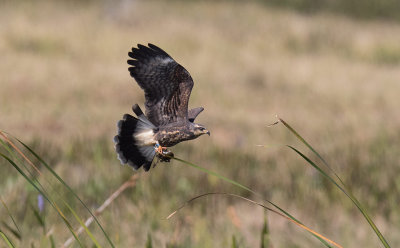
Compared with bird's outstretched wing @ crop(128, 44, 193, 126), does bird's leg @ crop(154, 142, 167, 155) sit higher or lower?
lower

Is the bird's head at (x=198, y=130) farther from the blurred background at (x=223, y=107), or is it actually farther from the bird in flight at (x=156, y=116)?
the blurred background at (x=223, y=107)

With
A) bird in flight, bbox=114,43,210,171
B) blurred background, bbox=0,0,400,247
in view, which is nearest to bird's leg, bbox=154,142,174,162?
bird in flight, bbox=114,43,210,171

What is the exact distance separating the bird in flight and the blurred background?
90cm

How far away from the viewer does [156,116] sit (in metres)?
0.88

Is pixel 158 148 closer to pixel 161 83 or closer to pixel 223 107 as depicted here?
pixel 161 83

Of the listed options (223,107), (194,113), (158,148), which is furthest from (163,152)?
(223,107)

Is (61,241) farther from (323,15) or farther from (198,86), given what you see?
(323,15)

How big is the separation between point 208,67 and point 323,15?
4769mm

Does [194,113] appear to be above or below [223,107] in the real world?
above

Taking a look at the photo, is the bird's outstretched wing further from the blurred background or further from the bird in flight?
the blurred background

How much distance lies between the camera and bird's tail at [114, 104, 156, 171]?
828 mm

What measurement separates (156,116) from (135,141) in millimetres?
45

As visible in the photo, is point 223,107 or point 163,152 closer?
point 163,152

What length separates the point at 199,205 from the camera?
3027 millimetres
